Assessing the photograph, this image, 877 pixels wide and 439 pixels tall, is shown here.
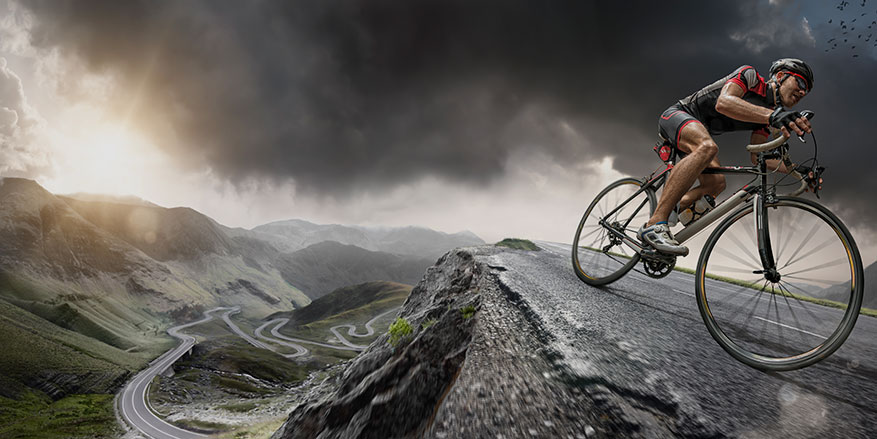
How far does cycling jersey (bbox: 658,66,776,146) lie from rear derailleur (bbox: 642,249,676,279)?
1779 mm

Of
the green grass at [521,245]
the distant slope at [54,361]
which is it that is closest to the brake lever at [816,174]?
the green grass at [521,245]

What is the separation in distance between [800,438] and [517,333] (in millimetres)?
2290

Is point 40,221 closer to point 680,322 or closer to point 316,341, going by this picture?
point 316,341

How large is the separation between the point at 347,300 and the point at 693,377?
172 meters

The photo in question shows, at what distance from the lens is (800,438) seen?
2.43 meters

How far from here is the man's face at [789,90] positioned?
4.11 meters

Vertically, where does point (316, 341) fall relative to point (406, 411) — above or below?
below

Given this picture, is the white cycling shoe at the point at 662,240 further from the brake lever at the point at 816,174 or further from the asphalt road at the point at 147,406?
the asphalt road at the point at 147,406

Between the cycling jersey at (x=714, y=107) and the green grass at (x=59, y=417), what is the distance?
8303 centimetres

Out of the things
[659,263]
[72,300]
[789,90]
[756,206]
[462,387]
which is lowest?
[72,300]

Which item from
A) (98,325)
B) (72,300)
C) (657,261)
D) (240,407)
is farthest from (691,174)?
(72,300)

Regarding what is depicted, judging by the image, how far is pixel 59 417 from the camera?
2458 inches

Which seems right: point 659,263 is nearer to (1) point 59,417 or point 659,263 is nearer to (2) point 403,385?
(2) point 403,385

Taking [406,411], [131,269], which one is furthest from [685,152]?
[131,269]
